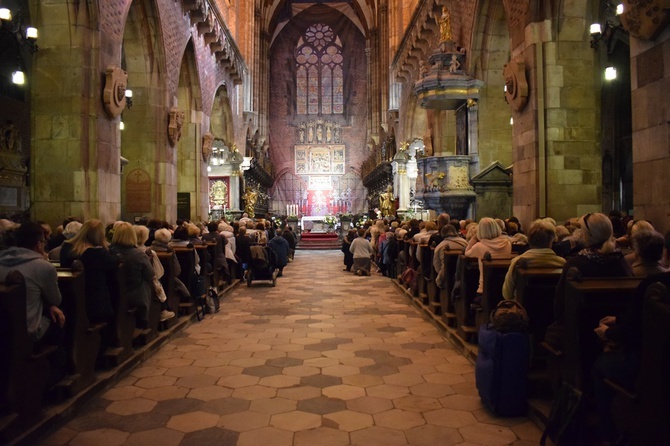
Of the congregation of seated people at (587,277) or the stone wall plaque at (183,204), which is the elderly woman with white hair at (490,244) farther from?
the stone wall plaque at (183,204)

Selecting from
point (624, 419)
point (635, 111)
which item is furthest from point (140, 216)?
point (624, 419)

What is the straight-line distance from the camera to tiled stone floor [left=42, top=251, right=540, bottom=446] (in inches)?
130

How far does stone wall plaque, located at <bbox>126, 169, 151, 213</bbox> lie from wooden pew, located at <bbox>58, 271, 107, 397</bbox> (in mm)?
8079

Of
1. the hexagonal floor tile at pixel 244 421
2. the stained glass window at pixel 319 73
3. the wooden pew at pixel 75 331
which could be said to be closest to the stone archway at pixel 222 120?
the stained glass window at pixel 319 73

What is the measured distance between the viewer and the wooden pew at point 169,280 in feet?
19.3

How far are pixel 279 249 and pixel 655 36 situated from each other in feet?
28.5

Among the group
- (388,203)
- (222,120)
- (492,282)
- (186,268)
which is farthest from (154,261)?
(388,203)

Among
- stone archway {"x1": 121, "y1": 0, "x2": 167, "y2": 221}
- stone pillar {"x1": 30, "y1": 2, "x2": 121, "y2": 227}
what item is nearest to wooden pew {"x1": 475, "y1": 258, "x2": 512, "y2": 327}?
stone pillar {"x1": 30, "y1": 2, "x2": 121, "y2": 227}

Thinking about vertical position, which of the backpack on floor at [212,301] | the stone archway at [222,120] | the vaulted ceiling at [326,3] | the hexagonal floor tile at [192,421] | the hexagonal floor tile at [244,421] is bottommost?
the hexagonal floor tile at [244,421]

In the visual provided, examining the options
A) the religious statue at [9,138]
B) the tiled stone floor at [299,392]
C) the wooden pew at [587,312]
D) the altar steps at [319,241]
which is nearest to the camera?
the wooden pew at [587,312]

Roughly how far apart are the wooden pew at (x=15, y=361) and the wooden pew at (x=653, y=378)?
3183 mm

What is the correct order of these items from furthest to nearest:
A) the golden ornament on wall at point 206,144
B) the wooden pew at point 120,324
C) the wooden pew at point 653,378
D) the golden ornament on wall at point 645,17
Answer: the golden ornament on wall at point 206,144
the golden ornament on wall at point 645,17
the wooden pew at point 120,324
the wooden pew at point 653,378

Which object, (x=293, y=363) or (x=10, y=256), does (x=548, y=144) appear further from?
(x=10, y=256)

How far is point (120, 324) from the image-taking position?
4539mm
